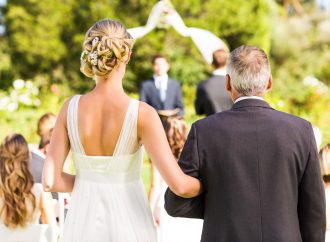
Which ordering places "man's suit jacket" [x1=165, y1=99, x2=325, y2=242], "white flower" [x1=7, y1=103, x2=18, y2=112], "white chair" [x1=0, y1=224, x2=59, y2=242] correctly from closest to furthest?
"man's suit jacket" [x1=165, y1=99, x2=325, y2=242] < "white chair" [x1=0, y1=224, x2=59, y2=242] < "white flower" [x1=7, y1=103, x2=18, y2=112]

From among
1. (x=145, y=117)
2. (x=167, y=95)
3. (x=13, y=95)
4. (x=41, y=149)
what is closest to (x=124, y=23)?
(x=13, y=95)

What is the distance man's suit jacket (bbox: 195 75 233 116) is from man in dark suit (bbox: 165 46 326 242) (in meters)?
5.16

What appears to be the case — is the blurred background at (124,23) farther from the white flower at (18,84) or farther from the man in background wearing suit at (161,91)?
the man in background wearing suit at (161,91)

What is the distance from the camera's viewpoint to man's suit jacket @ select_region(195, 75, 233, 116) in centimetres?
840

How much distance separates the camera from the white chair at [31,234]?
489 cm

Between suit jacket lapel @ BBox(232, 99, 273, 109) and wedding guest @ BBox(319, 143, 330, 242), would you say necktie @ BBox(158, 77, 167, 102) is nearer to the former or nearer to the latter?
wedding guest @ BBox(319, 143, 330, 242)

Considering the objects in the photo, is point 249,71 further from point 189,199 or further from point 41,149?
point 41,149

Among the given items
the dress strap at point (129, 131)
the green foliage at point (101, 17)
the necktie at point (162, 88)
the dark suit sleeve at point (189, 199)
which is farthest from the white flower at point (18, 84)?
the dark suit sleeve at point (189, 199)

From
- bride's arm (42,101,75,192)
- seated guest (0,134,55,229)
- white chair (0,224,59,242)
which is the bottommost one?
white chair (0,224,59,242)

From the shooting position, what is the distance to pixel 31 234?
16.2 ft

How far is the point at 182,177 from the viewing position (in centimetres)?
317

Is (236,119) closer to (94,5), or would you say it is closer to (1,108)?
(1,108)

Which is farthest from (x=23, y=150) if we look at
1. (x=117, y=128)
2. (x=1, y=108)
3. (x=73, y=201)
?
(x=1, y=108)

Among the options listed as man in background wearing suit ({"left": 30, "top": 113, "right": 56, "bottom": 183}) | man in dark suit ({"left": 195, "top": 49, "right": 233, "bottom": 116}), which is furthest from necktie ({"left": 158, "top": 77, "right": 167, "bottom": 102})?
man in background wearing suit ({"left": 30, "top": 113, "right": 56, "bottom": 183})
